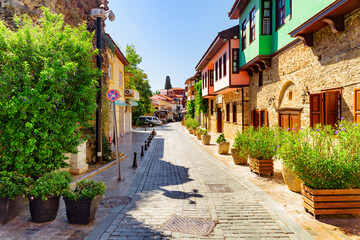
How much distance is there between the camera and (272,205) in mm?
5152

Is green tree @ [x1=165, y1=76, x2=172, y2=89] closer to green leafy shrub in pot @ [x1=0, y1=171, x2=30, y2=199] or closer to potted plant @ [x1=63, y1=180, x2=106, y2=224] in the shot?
green leafy shrub in pot @ [x1=0, y1=171, x2=30, y2=199]

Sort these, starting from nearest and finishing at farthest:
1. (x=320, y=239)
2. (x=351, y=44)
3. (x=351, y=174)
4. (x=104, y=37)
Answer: (x=320, y=239)
(x=351, y=174)
(x=351, y=44)
(x=104, y=37)

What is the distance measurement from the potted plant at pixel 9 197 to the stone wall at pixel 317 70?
8.40 meters

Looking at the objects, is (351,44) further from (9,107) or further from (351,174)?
(9,107)

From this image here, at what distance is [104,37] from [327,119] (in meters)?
10.3

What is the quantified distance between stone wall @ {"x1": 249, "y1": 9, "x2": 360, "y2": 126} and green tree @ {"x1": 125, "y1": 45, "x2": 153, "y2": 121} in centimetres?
2632

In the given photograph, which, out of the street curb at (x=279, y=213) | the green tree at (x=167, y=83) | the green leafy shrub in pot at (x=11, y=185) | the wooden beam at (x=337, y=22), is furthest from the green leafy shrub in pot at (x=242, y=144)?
the green tree at (x=167, y=83)

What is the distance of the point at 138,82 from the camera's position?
126ft

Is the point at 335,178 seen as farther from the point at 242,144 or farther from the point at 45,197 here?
the point at 45,197

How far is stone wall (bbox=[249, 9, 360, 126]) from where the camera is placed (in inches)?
249

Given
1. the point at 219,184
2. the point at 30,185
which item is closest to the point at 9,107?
the point at 30,185

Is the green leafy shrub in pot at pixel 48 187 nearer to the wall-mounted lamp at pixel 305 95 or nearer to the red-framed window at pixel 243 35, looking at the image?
the wall-mounted lamp at pixel 305 95

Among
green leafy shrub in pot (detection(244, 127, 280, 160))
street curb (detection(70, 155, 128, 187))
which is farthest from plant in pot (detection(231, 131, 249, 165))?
street curb (detection(70, 155, 128, 187))

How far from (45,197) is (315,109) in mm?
8338
